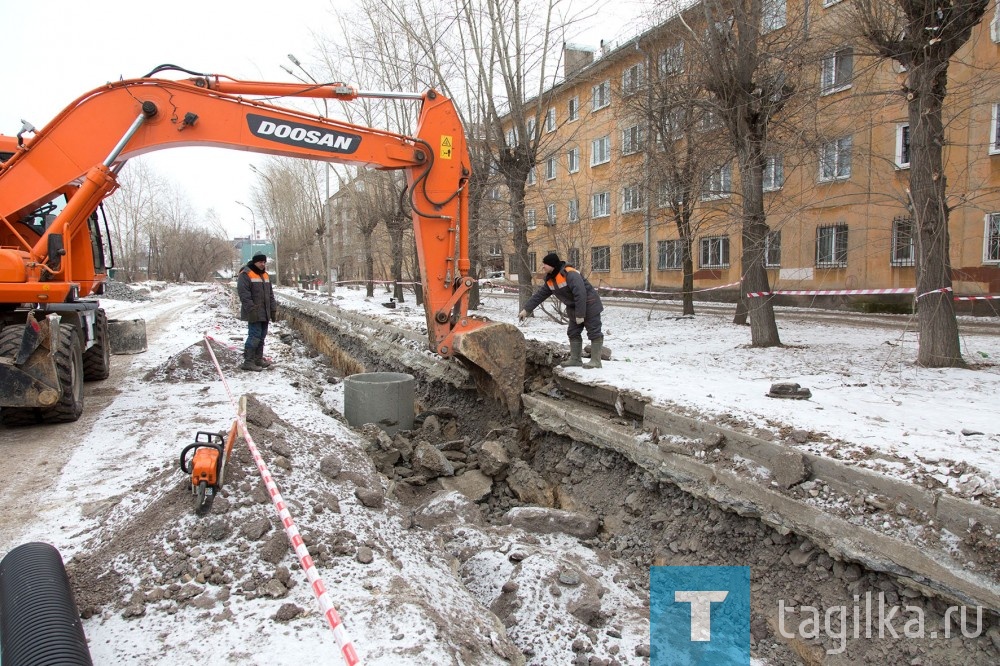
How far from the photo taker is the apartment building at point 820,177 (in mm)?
6988

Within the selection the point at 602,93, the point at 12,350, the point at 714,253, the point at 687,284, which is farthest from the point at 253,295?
the point at 714,253

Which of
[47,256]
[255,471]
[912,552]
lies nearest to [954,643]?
[912,552]

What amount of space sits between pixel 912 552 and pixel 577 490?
2810 millimetres

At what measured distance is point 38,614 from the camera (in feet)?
7.70

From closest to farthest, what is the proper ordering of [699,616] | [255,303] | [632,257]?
A: [699,616], [255,303], [632,257]

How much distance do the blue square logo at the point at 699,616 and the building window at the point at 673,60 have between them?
9.63 meters

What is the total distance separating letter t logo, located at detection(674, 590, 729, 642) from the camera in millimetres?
3629

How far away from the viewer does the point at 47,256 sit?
535 centimetres

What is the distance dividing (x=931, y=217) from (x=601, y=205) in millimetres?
18127

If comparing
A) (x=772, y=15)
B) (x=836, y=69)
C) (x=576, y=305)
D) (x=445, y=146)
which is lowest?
(x=576, y=305)

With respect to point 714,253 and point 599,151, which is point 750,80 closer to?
point 714,253

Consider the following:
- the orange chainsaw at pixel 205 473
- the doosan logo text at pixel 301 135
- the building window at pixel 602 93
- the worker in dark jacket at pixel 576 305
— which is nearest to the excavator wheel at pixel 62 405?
the doosan logo text at pixel 301 135

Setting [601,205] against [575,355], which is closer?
[575,355]

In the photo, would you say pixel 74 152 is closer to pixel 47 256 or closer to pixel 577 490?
pixel 47 256
